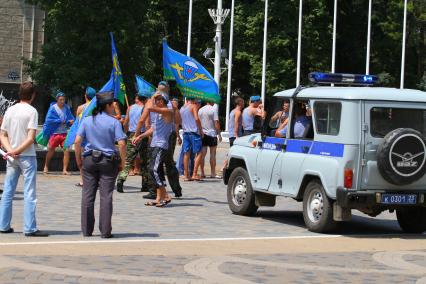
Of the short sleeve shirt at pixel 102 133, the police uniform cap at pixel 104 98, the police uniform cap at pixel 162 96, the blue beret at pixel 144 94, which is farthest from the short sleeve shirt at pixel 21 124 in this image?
the blue beret at pixel 144 94

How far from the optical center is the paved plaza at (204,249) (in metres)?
9.88

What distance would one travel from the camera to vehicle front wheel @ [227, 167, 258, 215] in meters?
15.8

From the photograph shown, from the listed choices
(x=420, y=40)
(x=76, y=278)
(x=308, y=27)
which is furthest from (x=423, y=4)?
(x=76, y=278)

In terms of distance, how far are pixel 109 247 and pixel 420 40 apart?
61.6m

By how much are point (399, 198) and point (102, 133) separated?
4007mm

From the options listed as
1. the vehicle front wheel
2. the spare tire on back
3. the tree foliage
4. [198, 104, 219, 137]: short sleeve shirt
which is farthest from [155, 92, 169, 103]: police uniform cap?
the tree foliage

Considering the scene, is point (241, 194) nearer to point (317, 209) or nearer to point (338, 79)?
point (317, 209)

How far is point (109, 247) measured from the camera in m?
11.7

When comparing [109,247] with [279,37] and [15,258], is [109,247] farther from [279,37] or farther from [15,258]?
[279,37]

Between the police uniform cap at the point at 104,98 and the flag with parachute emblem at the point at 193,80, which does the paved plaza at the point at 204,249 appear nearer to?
the police uniform cap at the point at 104,98

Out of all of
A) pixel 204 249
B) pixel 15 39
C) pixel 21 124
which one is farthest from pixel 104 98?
pixel 15 39

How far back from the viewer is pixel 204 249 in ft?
39.0

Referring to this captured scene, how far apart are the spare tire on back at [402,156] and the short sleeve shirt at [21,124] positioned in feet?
14.5

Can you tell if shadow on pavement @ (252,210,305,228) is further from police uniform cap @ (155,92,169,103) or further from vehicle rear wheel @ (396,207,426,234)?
police uniform cap @ (155,92,169,103)
